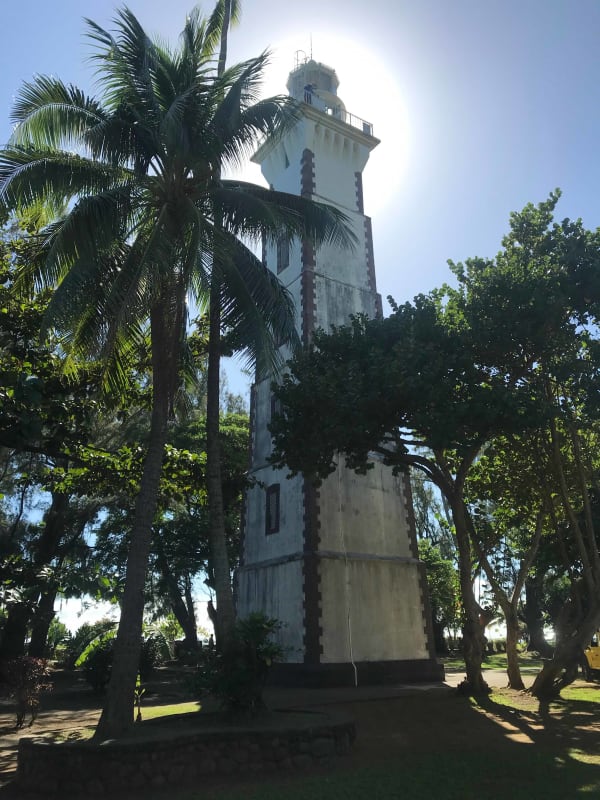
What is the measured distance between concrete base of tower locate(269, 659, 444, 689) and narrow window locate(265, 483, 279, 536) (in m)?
4.90

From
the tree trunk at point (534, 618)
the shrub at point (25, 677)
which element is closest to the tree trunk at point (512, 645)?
the shrub at point (25, 677)

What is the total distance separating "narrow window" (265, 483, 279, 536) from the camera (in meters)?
22.9

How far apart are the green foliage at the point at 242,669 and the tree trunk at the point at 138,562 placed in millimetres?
1343

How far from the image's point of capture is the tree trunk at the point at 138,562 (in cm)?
945

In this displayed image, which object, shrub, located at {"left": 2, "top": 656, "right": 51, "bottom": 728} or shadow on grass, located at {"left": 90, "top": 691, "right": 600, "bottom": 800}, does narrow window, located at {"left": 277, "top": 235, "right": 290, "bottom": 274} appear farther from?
shadow on grass, located at {"left": 90, "top": 691, "right": 600, "bottom": 800}

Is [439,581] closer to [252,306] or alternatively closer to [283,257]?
[283,257]

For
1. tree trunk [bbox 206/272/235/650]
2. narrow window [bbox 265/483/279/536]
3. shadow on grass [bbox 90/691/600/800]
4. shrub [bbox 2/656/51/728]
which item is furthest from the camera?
narrow window [bbox 265/483/279/536]

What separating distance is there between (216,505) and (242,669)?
312 cm

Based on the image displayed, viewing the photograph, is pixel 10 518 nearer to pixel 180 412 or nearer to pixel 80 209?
pixel 180 412

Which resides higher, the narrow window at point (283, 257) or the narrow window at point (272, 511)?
the narrow window at point (283, 257)

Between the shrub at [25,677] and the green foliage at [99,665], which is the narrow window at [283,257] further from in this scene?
the shrub at [25,677]

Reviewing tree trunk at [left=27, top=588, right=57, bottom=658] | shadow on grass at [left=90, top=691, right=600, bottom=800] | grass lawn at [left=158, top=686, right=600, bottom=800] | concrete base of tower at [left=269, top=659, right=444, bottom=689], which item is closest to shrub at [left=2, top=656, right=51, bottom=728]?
shadow on grass at [left=90, top=691, right=600, bottom=800]

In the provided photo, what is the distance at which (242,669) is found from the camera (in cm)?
1041

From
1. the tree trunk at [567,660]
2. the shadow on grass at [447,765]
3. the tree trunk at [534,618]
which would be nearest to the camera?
the shadow on grass at [447,765]
